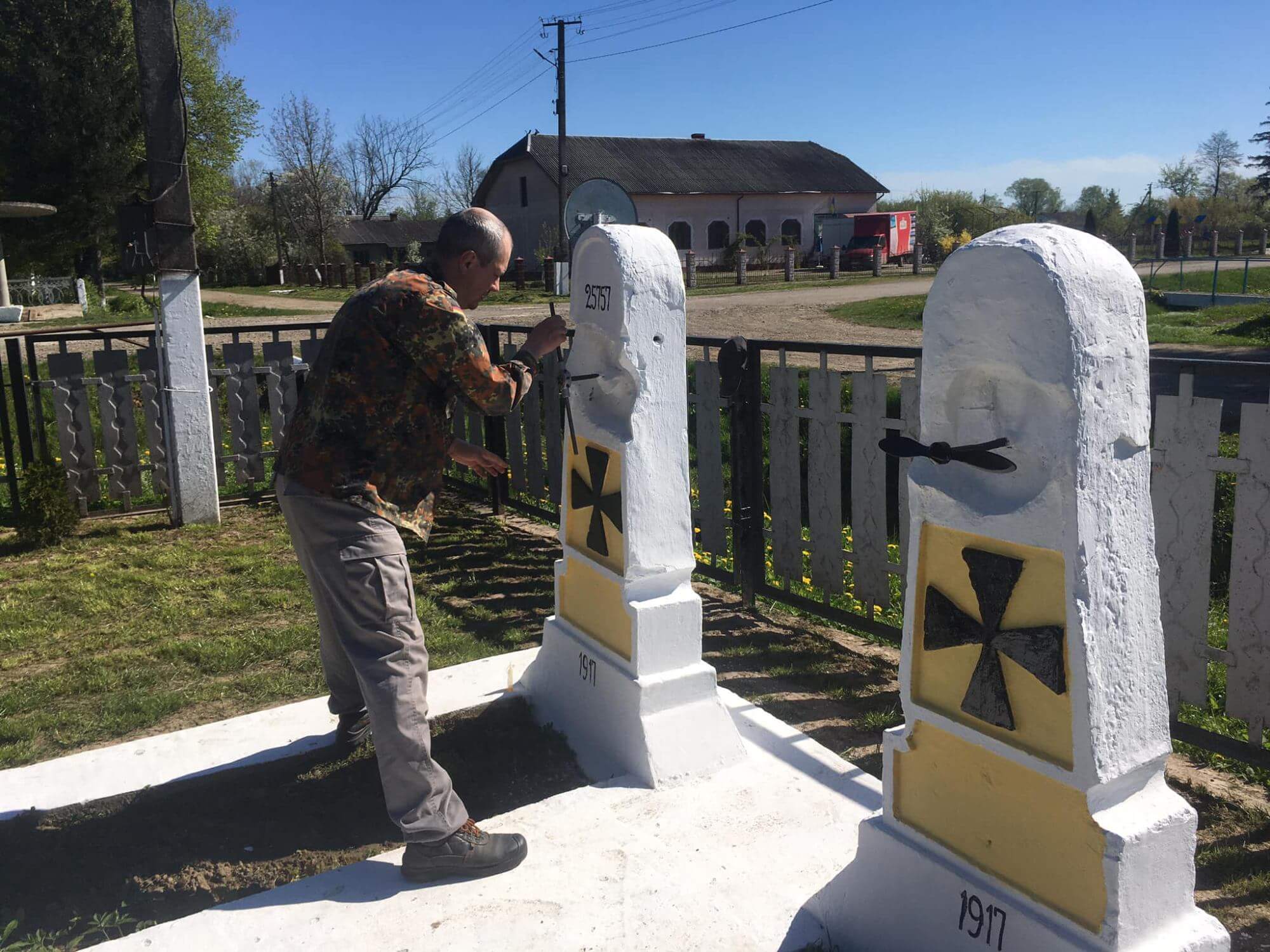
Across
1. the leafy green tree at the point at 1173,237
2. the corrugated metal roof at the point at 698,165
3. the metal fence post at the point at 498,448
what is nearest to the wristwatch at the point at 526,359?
the metal fence post at the point at 498,448

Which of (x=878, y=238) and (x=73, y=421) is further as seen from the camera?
(x=878, y=238)

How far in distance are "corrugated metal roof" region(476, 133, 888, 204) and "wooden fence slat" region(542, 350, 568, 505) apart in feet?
128

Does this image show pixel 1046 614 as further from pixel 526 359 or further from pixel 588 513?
pixel 588 513

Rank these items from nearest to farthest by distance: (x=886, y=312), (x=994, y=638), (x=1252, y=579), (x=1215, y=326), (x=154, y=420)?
(x=994, y=638), (x=1252, y=579), (x=154, y=420), (x=1215, y=326), (x=886, y=312)

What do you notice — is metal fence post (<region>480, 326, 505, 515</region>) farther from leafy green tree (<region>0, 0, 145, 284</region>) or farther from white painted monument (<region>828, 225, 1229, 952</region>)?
leafy green tree (<region>0, 0, 145, 284</region>)

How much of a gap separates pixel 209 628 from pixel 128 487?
2.95 meters

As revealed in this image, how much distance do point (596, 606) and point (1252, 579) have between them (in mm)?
2232

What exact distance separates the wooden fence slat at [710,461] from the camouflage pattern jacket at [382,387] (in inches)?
96.4

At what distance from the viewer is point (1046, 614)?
2012mm

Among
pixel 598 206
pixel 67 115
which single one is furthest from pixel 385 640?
pixel 67 115

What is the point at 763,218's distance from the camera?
4916 centimetres

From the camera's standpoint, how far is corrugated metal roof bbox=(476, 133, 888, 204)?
46219 mm

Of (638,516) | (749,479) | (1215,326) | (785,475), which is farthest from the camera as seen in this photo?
(1215,326)

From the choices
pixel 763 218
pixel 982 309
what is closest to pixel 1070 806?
pixel 982 309
